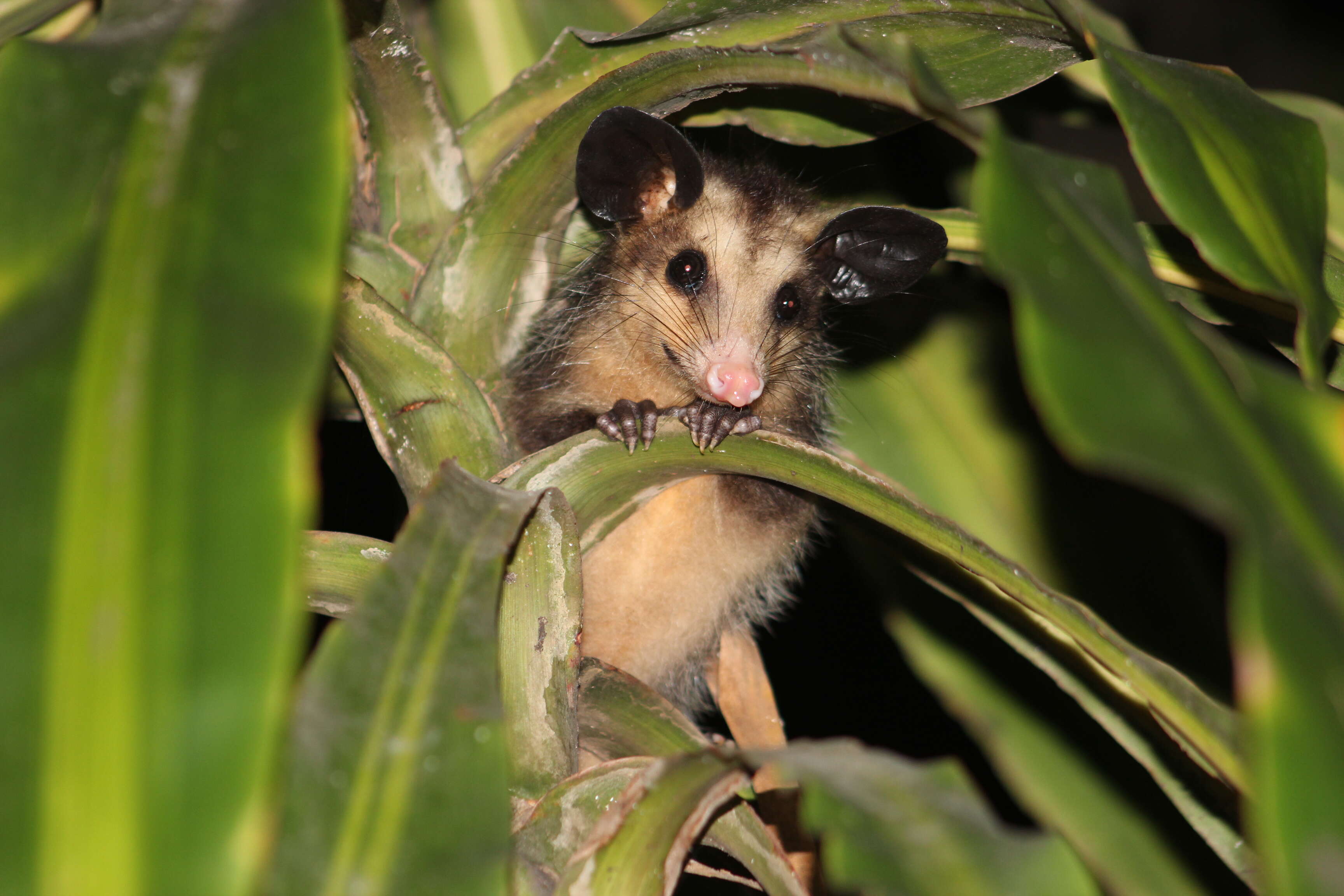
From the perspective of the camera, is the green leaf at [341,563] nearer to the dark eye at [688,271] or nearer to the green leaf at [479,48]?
the green leaf at [479,48]

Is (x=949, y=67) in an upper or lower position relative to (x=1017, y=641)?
upper

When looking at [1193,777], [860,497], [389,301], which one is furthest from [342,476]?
[1193,777]

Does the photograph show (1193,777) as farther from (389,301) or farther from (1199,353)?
(389,301)

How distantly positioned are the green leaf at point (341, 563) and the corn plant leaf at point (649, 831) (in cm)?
34

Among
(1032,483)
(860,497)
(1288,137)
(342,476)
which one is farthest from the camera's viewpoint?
(342,476)

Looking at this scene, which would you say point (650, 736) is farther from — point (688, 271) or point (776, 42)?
point (688, 271)

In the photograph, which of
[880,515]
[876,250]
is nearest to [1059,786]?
[880,515]

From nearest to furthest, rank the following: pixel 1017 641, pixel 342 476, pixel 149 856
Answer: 1. pixel 149 856
2. pixel 1017 641
3. pixel 342 476

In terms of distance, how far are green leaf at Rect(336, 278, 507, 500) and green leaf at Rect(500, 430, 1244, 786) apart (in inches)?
3.4

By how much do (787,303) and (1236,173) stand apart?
1.23 m

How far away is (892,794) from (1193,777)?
511 mm

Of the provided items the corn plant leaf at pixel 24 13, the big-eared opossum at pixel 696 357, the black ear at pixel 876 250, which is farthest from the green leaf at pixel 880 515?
the corn plant leaf at pixel 24 13

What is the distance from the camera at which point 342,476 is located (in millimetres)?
1721

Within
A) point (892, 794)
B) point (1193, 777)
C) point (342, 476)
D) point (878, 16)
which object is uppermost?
point (878, 16)
